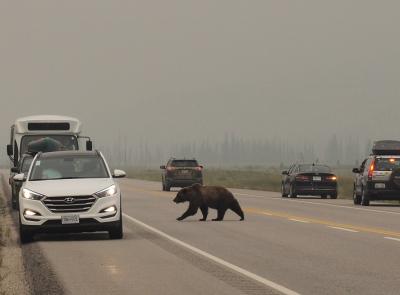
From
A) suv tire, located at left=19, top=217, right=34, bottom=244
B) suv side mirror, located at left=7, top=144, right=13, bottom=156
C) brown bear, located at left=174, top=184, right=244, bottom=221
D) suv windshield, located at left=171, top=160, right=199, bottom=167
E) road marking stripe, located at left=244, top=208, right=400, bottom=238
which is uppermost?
suv side mirror, located at left=7, top=144, right=13, bottom=156

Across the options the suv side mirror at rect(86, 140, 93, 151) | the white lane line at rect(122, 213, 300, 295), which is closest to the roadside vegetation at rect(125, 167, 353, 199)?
the suv side mirror at rect(86, 140, 93, 151)

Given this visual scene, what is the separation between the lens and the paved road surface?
12.2 m

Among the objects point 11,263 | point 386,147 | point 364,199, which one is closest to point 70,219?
point 11,263

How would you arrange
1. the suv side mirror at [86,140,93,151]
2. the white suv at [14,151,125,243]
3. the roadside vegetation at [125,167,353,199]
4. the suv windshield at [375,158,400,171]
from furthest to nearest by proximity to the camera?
the roadside vegetation at [125,167,353,199], the suv windshield at [375,158,400,171], the suv side mirror at [86,140,93,151], the white suv at [14,151,125,243]

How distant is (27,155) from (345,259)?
18.8 m

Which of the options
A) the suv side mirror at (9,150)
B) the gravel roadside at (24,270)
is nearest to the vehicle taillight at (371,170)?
the suv side mirror at (9,150)

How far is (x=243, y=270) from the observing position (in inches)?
548

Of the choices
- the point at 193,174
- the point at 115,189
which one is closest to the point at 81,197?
the point at 115,189

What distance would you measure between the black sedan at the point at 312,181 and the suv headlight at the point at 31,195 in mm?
26229

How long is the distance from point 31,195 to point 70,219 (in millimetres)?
843

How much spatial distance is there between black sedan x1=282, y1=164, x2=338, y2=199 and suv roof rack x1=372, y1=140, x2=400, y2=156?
5683mm

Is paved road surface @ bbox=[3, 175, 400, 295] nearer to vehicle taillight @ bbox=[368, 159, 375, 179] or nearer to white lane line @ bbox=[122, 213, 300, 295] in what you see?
white lane line @ bbox=[122, 213, 300, 295]

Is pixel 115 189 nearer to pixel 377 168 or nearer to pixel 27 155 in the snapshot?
pixel 27 155

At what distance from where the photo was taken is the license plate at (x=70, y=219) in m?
18.8
